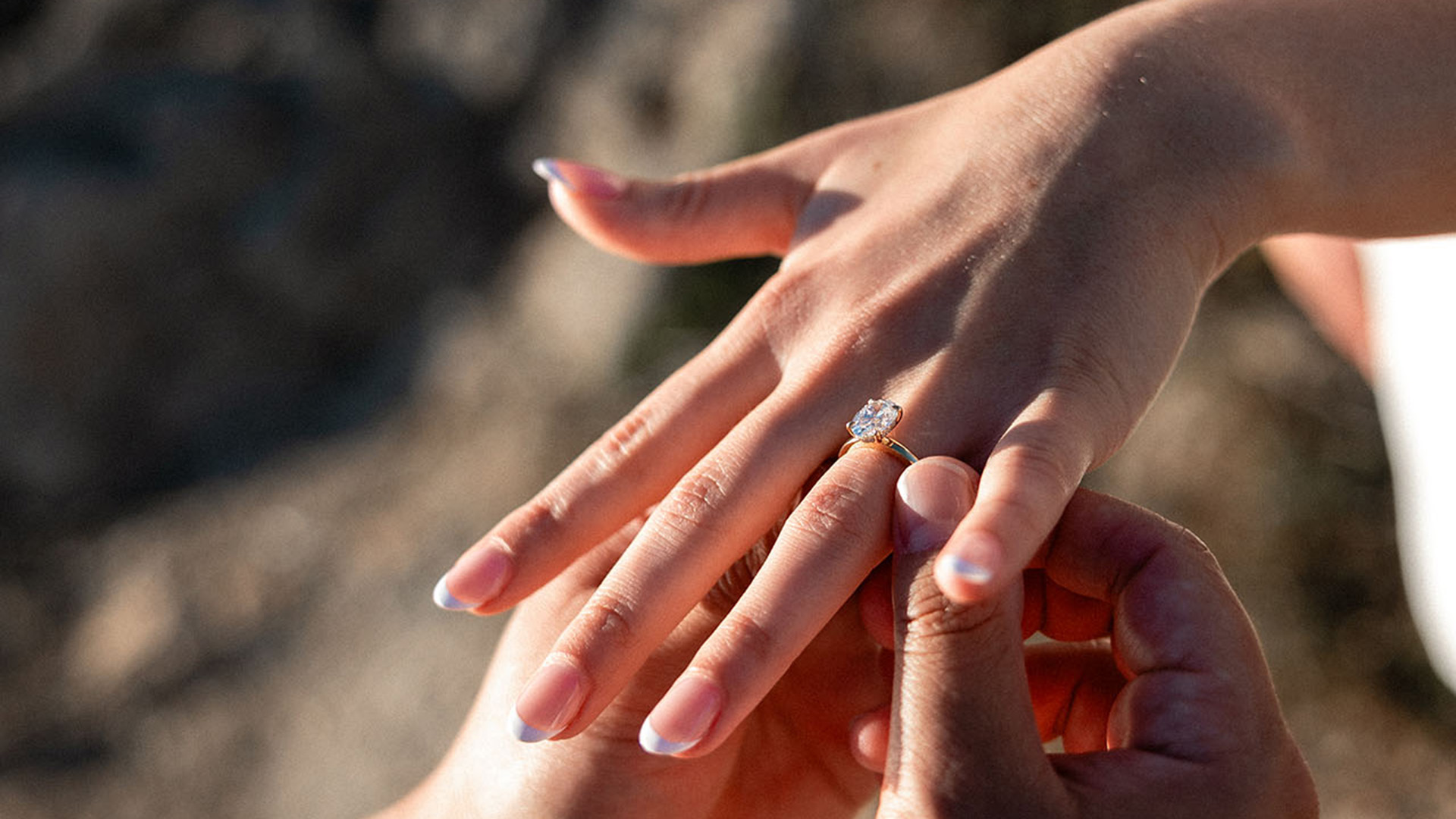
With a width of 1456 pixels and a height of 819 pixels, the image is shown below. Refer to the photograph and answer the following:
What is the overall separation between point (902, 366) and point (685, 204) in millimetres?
511

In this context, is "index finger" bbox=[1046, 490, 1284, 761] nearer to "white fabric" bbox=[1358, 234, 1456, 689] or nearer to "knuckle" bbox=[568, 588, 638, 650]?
"knuckle" bbox=[568, 588, 638, 650]

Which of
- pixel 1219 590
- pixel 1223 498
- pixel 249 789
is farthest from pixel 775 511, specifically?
pixel 249 789

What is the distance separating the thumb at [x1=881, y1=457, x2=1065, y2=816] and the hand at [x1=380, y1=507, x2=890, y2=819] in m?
0.38

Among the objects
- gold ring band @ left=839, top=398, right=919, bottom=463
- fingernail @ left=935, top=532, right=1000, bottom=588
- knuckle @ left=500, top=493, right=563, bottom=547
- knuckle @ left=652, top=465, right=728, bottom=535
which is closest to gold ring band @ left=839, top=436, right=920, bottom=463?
gold ring band @ left=839, top=398, right=919, bottom=463

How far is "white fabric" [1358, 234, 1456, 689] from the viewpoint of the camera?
2018 millimetres

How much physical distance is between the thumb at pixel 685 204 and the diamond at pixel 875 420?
1.50 feet

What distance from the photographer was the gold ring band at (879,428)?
140cm

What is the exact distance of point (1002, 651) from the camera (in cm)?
114

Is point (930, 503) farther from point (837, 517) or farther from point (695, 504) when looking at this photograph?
point (695, 504)

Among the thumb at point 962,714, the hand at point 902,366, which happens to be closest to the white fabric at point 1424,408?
the hand at point 902,366

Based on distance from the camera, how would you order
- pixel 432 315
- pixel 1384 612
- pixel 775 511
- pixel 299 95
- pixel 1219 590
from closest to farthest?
pixel 1219 590 → pixel 775 511 → pixel 1384 612 → pixel 432 315 → pixel 299 95

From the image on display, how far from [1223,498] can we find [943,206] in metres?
1.61

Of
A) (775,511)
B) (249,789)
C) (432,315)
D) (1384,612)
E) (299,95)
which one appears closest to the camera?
(775,511)

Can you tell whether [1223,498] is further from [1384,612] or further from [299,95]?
[299,95]
